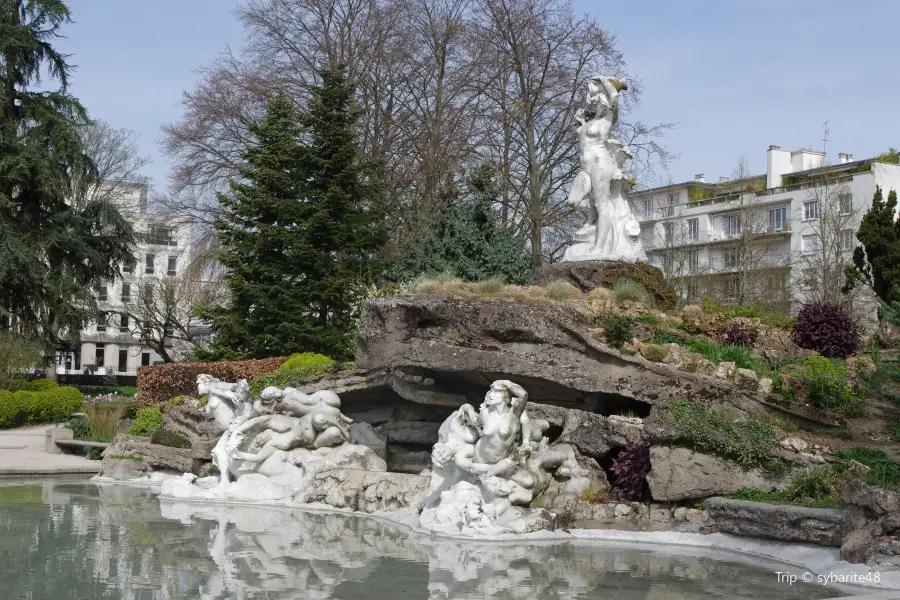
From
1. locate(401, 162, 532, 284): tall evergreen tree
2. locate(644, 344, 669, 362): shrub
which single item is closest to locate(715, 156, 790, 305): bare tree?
locate(401, 162, 532, 284): tall evergreen tree

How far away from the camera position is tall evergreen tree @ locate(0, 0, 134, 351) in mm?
31891

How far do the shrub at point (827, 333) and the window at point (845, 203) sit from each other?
2493 cm

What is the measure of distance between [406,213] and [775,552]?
66.9 ft

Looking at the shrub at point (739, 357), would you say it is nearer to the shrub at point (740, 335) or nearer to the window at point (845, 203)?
the shrub at point (740, 335)

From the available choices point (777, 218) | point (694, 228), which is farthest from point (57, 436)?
point (694, 228)

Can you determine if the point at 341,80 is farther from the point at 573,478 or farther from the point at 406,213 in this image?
the point at 573,478

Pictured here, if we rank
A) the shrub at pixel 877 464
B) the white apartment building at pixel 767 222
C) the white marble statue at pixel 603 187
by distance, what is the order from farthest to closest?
the white apartment building at pixel 767 222
the white marble statue at pixel 603 187
the shrub at pixel 877 464

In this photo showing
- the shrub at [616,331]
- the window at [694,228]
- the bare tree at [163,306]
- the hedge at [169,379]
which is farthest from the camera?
the window at [694,228]

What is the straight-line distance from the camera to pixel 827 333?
14.8 m

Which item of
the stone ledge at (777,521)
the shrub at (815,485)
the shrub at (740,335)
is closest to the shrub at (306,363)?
the shrub at (740,335)

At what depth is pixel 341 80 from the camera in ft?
81.7

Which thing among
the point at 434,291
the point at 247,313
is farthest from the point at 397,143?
the point at 434,291

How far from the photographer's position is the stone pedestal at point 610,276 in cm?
1620

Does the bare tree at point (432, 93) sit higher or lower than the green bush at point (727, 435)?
higher
